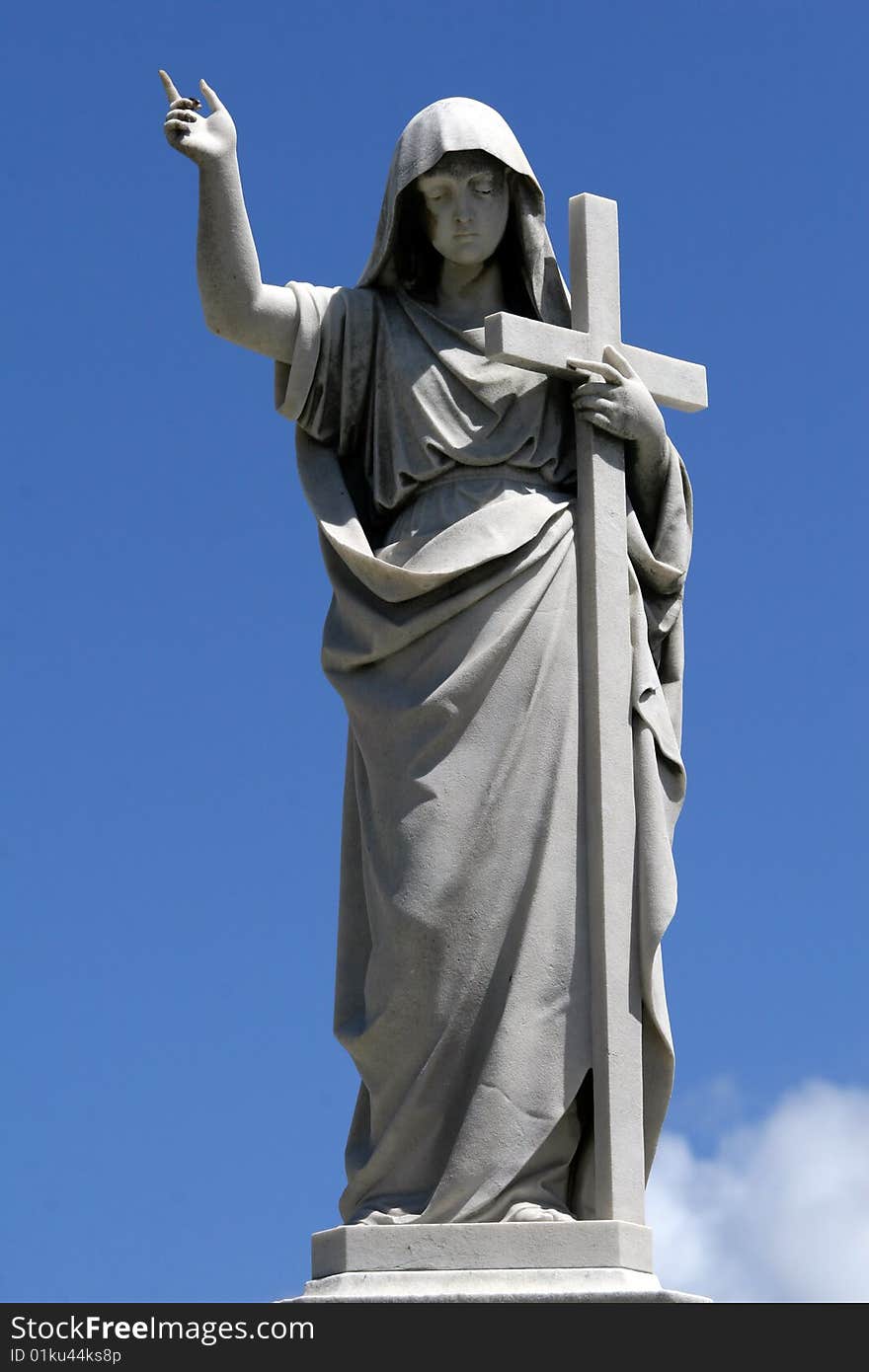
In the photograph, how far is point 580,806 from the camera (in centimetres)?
1117

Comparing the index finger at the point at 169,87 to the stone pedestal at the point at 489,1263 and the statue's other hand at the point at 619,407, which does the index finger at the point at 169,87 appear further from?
the stone pedestal at the point at 489,1263

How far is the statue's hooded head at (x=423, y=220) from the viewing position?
38.4ft

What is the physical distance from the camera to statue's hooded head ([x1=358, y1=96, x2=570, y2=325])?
11.7 metres

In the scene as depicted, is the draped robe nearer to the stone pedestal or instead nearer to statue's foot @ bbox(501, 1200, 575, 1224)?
statue's foot @ bbox(501, 1200, 575, 1224)

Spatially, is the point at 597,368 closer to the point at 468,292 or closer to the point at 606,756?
the point at 468,292

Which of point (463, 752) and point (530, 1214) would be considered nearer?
point (530, 1214)

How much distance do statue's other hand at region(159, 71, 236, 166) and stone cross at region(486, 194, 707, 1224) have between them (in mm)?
1306

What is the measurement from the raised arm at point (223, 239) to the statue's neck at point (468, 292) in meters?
0.74

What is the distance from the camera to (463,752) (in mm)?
11039

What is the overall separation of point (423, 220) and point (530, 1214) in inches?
167

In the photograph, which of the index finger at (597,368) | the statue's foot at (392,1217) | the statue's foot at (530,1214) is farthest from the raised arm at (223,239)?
the statue's foot at (530,1214)

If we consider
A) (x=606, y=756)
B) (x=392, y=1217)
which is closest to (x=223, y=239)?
(x=606, y=756)
